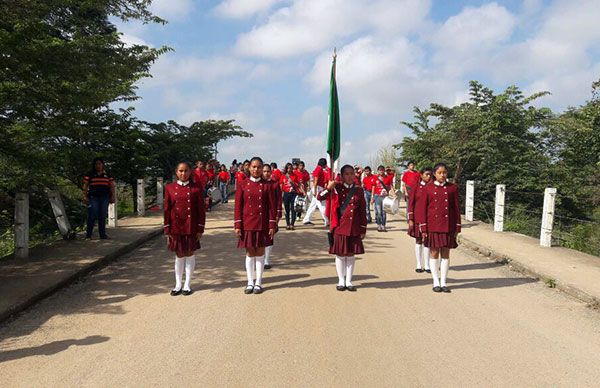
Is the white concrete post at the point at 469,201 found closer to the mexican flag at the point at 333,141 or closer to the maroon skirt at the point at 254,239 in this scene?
the mexican flag at the point at 333,141

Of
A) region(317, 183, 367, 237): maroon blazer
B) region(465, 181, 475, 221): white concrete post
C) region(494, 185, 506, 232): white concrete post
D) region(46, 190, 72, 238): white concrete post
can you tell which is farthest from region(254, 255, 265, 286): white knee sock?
region(465, 181, 475, 221): white concrete post

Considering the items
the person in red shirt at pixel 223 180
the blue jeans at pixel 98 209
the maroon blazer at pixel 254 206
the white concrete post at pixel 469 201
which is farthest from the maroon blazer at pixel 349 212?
the person in red shirt at pixel 223 180

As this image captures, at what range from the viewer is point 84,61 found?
714 centimetres

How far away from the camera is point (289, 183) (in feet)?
46.4

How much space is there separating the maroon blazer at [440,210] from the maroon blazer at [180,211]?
11.0 feet

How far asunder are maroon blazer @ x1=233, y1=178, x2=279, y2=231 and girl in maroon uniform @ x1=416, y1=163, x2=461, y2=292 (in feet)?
7.50

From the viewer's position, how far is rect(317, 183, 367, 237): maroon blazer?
7.32 m

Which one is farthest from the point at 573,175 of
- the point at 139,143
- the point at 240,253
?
the point at 139,143

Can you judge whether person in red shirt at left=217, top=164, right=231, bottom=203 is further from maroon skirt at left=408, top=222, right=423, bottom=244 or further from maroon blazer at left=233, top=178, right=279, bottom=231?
maroon blazer at left=233, top=178, right=279, bottom=231

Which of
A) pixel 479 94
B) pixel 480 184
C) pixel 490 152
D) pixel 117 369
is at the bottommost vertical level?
pixel 117 369

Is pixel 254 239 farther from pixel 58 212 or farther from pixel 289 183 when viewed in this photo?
pixel 289 183

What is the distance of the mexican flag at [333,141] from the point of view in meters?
7.40

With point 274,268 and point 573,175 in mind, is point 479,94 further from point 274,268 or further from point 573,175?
point 274,268

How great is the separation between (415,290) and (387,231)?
7216 mm
